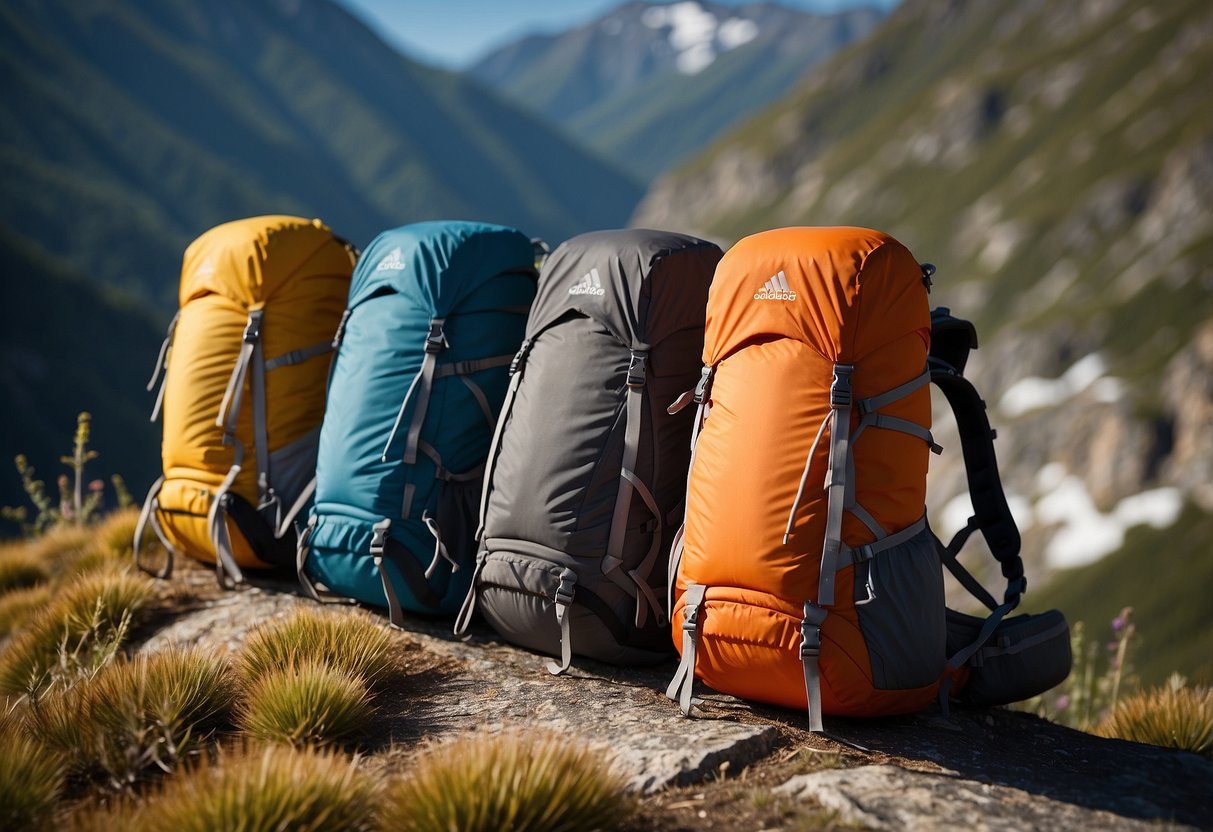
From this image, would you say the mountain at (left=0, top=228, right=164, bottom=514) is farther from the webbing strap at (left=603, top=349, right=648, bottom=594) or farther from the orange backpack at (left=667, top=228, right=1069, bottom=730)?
the orange backpack at (left=667, top=228, right=1069, bottom=730)

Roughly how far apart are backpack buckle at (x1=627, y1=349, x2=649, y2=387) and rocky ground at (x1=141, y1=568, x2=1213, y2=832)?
153cm

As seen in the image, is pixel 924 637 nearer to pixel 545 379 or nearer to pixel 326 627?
pixel 545 379

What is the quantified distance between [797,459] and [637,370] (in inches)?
41.0

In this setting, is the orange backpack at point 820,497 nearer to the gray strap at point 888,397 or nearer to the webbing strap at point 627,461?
the gray strap at point 888,397

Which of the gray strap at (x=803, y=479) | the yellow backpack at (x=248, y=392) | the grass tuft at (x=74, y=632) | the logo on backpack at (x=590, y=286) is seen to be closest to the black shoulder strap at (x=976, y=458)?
the gray strap at (x=803, y=479)

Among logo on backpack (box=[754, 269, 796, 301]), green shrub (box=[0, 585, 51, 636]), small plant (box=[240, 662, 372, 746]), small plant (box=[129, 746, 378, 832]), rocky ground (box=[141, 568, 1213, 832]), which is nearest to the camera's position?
small plant (box=[129, 746, 378, 832])

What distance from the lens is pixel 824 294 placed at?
4.59m

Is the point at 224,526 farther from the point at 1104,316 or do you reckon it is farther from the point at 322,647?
the point at 1104,316

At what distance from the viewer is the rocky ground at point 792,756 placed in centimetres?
376

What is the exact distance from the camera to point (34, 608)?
724 centimetres

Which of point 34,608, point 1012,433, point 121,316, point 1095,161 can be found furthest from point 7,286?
point 1095,161

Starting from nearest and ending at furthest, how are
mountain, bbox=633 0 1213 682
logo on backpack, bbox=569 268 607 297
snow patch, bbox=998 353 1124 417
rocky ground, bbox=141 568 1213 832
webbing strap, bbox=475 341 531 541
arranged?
1. rocky ground, bbox=141 568 1213 832
2. logo on backpack, bbox=569 268 607 297
3. webbing strap, bbox=475 341 531 541
4. mountain, bbox=633 0 1213 682
5. snow patch, bbox=998 353 1124 417

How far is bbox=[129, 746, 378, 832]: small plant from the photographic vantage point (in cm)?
335

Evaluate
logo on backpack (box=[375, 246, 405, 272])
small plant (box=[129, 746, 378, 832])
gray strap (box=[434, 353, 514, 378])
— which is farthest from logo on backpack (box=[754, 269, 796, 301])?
small plant (box=[129, 746, 378, 832])
